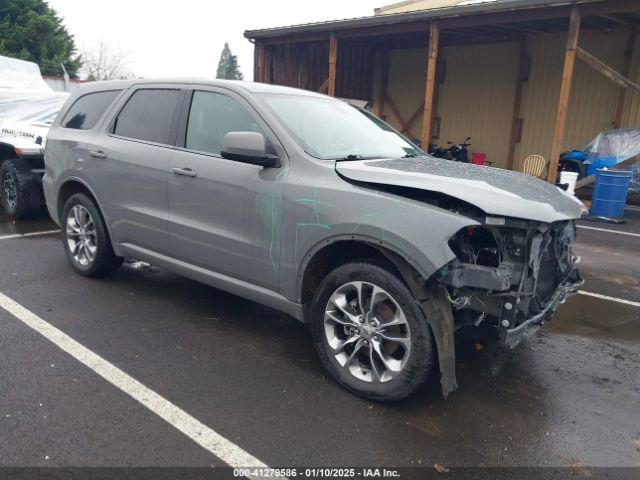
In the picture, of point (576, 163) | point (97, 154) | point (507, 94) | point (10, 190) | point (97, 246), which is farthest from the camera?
point (507, 94)

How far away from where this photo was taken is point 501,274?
2875 mm

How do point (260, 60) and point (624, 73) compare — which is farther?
point (260, 60)

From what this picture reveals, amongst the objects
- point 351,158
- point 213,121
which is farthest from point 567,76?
point 213,121

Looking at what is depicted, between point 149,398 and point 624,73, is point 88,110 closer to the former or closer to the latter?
point 149,398

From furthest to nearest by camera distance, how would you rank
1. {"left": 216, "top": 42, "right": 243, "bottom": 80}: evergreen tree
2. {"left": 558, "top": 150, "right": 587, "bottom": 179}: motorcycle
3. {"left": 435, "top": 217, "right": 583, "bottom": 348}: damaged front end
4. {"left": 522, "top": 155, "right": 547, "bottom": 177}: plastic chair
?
{"left": 216, "top": 42, "right": 243, "bottom": 80}: evergreen tree < {"left": 522, "top": 155, "right": 547, "bottom": 177}: plastic chair < {"left": 558, "top": 150, "right": 587, "bottom": 179}: motorcycle < {"left": 435, "top": 217, "right": 583, "bottom": 348}: damaged front end

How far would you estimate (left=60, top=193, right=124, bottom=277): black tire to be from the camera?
4891 mm

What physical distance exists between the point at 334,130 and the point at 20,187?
567cm

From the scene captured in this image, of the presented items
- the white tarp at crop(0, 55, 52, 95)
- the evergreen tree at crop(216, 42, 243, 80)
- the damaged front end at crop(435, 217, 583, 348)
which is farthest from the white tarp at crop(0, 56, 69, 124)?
the evergreen tree at crop(216, 42, 243, 80)

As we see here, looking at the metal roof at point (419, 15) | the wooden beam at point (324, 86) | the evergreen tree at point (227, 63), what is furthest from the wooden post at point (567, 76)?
the evergreen tree at point (227, 63)

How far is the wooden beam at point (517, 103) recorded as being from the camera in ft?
48.3

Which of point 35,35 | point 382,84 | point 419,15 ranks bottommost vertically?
point 382,84

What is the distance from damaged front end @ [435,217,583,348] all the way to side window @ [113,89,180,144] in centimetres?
256

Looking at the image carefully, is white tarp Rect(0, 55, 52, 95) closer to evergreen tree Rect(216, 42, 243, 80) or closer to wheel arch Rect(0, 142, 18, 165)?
wheel arch Rect(0, 142, 18, 165)

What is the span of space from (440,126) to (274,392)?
15.1m
